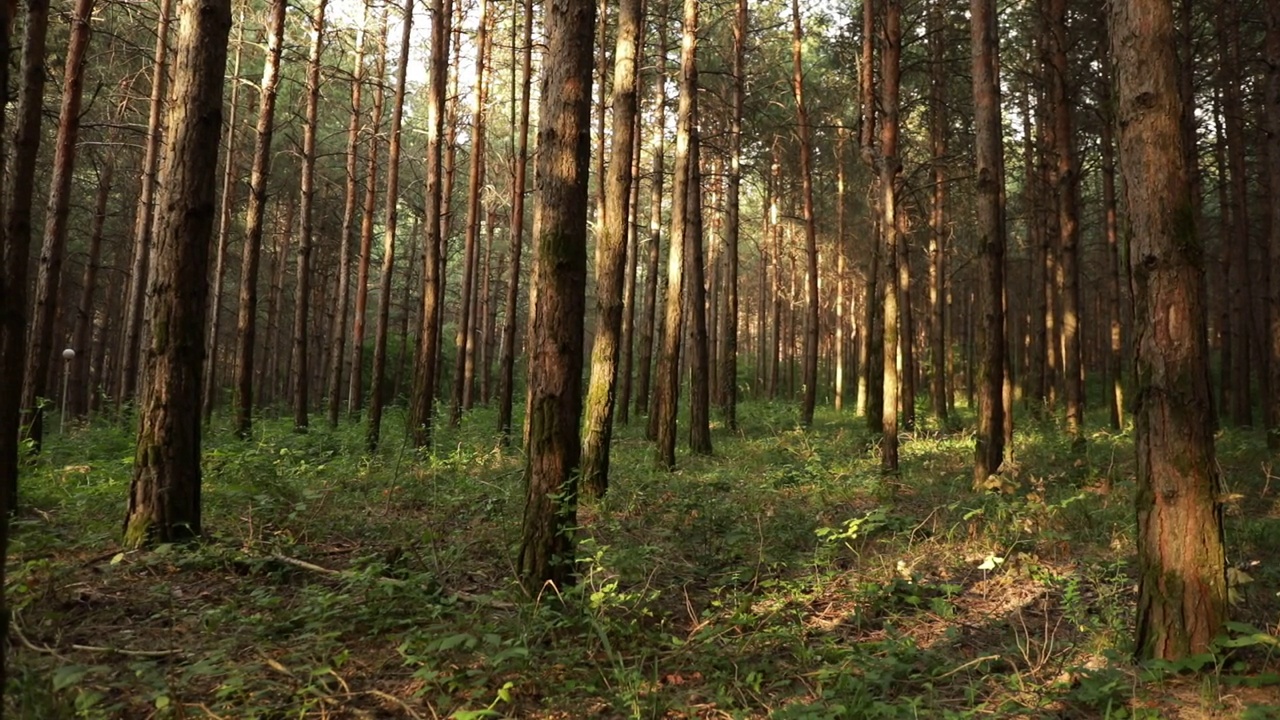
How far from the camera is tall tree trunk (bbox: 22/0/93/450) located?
904cm

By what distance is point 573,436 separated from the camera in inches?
198

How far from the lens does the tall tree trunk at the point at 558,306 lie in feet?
16.1

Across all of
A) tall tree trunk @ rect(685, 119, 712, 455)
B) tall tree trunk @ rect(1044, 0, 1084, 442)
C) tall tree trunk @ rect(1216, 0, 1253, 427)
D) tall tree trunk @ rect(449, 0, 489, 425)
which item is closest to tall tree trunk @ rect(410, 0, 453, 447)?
tall tree trunk @ rect(449, 0, 489, 425)

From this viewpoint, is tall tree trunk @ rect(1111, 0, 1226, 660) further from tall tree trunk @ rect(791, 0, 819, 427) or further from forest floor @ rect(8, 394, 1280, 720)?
tall tree trunk @ rect(791, 0, 819, 427)

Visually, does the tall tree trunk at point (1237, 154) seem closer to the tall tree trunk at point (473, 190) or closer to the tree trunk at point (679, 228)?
the tree trunk at point (679, 228)

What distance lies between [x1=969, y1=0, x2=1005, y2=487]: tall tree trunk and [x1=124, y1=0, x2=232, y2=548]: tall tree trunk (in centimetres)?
783

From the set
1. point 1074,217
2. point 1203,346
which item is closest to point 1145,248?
point 1203,346

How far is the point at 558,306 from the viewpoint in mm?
5051

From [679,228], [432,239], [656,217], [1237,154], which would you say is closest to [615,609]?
[679,228]

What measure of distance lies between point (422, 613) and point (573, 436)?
1426 millimetres

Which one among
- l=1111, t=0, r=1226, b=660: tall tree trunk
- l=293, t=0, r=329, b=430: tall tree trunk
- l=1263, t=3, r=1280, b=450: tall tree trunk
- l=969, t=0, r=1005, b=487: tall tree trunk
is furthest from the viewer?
l=293, t=0, r=329, b=430: tall tree trunk

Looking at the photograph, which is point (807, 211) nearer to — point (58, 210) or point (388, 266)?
point (388, 266)

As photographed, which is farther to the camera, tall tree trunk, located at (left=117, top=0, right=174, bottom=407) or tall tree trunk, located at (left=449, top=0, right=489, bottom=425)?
tall tree trunk, located at (left=449, top=0, right=489, bottom=425)

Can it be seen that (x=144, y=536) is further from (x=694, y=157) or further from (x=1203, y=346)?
(x=694, y=157)
